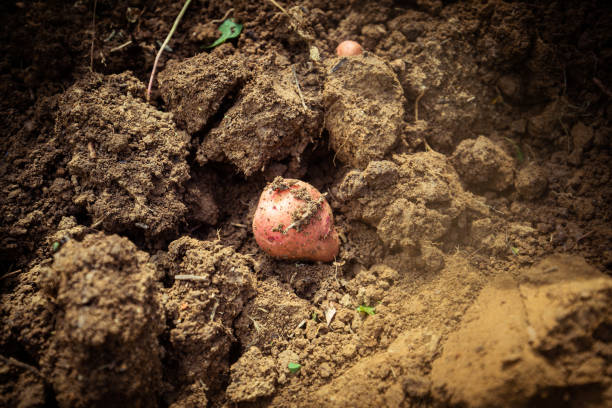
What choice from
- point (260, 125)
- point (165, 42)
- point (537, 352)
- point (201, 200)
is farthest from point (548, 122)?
point (165, 42)

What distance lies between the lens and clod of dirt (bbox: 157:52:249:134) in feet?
7.79

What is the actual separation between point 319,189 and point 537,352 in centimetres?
157

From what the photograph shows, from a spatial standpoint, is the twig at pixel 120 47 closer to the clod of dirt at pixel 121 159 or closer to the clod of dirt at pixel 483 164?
the clod of dirt at pixel 121 159

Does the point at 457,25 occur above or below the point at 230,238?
above

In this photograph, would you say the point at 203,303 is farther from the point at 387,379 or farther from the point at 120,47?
the point at 120,47

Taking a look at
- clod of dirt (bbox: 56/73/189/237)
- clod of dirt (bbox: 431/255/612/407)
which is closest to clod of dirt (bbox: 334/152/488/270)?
clod of dirt (bbox: 431/255/612/407)

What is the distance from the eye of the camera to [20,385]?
1.80 meters

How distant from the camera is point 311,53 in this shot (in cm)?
261

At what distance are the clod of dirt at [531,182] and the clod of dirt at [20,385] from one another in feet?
9.80

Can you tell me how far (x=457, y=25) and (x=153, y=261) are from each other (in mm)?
2650

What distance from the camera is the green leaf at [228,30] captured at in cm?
264

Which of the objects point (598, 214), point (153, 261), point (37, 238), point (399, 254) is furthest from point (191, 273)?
point (598, 214)

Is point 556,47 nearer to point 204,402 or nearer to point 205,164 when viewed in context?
point 205,164

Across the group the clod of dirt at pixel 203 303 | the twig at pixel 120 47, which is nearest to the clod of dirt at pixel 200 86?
the twig at pixel 120 47
